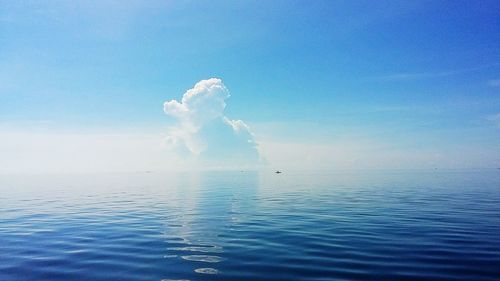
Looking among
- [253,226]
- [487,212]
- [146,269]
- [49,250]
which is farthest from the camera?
[487,212]

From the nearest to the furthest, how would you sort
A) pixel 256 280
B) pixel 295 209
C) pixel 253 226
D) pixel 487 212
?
1. pixel 256 280
2. pixel 253 226
3. pixel 487 212
4. pixel 295 209

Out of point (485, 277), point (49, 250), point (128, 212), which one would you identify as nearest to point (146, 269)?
point (49, 250)

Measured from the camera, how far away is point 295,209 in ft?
120

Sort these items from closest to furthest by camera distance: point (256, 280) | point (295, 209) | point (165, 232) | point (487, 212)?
point (256, 280) < point (165, 232) < point (487, 212) < point (295, 209)

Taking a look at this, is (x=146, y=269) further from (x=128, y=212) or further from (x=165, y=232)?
(x=128, y=212)

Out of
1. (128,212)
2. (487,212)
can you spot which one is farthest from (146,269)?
(487,212)

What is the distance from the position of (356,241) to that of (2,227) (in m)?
27.5

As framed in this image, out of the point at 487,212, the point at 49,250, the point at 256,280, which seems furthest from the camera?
the point at 487,212

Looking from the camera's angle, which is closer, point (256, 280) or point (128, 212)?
point (256, 280)

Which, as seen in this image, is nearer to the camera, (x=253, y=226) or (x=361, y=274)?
(x=361, y=274)

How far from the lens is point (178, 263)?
15961 mm

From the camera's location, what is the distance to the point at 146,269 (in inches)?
592

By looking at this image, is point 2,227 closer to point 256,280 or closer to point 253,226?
point 253,226

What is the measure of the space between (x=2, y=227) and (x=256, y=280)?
25.0 m
